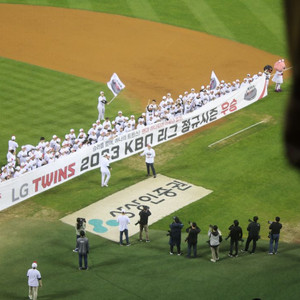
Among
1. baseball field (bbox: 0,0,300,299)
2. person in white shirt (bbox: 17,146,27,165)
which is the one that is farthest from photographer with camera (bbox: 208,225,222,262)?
person in white shirt (bbox: 17,146,27,165)

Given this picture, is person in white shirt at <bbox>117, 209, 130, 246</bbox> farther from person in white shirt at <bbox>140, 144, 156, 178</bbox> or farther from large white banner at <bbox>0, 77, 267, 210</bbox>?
person in white shirt at <bbox>140, 144, 156, 178</bbox>

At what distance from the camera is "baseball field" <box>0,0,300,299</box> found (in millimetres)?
18422

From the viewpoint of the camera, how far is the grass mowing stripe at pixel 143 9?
154 ft

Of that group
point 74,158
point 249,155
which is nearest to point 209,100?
point 249,155

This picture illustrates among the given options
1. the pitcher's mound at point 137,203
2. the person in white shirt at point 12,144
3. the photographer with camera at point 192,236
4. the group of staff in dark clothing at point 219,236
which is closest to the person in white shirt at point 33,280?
the group of staff in dark clothing at point 219,236

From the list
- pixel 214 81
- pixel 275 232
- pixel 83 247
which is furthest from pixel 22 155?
pixel 275 232

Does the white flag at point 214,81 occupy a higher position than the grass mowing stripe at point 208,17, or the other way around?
the grass mowing stripe at point 208,17

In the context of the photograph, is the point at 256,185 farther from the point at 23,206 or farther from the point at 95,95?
the point at 95,95

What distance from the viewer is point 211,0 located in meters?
50.1

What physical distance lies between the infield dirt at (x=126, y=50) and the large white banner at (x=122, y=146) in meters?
4.17

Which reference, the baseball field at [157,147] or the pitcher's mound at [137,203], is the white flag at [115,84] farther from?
the pitcher's mound at [137,203]

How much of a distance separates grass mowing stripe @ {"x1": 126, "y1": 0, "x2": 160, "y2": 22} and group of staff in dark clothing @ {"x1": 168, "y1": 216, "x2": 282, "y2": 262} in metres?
29.3

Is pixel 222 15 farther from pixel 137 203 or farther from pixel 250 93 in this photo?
pixel 137 203

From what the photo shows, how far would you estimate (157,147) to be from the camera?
2936 cm
